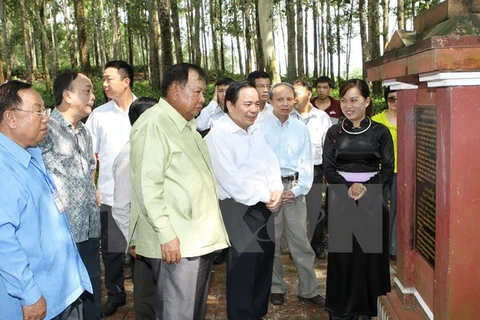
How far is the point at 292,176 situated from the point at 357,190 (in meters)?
0.83

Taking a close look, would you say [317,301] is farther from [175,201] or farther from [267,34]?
[267,34]

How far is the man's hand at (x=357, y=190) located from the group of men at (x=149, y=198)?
542 mm

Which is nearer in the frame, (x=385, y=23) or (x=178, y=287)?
(x=178, y=287)

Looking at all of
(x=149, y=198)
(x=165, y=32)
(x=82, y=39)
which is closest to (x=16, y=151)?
(x=149, y=198)

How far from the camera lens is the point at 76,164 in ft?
11.2

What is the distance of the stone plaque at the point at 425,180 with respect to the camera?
2.70m

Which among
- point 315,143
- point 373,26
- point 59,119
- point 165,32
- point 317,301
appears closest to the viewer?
point 59,119

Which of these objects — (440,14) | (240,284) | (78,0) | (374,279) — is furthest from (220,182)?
(78,0)

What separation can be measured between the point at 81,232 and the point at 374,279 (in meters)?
2.18

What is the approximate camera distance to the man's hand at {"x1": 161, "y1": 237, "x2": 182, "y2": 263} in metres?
2.81

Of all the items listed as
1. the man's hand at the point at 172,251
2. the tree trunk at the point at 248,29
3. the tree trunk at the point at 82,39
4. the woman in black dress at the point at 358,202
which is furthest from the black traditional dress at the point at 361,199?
the tree trunk at the point at 248,29

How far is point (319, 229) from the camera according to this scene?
5625mm

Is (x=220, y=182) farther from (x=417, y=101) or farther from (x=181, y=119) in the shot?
(x=417, y=101)

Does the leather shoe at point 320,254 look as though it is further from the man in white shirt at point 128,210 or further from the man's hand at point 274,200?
the man in white shirt at point 128,210
